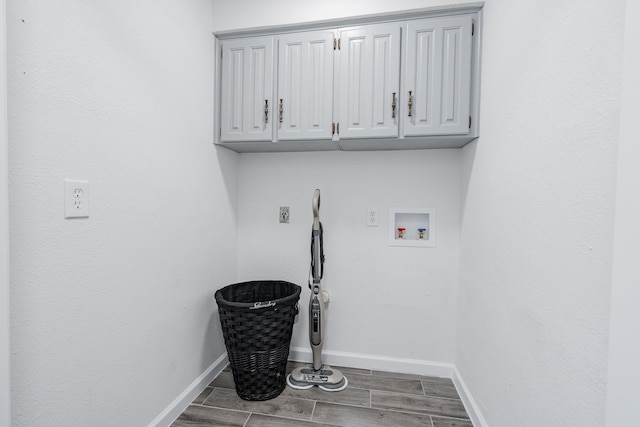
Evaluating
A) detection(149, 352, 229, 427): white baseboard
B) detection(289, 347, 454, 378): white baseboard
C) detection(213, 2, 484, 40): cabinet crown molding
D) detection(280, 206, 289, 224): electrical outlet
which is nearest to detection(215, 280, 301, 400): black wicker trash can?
detection(149, 352, 229, 427): white baseboard

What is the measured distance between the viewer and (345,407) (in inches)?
63.7

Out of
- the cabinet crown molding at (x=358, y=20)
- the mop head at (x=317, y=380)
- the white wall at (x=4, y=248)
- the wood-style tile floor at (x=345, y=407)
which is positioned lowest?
the wood-style tile floor at (x=345, y=407)

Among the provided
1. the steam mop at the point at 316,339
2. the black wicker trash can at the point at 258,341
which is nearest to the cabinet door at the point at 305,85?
the steam mop at the point at 316,339

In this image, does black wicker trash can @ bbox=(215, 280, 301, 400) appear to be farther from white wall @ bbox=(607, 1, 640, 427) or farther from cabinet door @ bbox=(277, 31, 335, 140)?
white wall @ bbox=(607, 1, 640, 427)

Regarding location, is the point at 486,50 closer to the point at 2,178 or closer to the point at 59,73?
the point at 59,73

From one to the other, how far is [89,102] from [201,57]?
2.82 ft

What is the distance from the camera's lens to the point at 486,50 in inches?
58.7

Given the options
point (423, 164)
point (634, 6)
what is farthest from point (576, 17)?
point (423, 164)

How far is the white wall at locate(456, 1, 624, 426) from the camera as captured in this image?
69 centimetres

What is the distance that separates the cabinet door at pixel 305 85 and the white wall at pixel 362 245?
34 centimetres

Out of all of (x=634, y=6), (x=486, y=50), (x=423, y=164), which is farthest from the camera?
(x=423, y=164)

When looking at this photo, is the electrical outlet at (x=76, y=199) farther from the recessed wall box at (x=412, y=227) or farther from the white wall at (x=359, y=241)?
the recessed wall box at (x=412, y=227)

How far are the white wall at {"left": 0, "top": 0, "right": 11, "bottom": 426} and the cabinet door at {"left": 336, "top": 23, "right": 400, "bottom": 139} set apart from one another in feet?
4.47

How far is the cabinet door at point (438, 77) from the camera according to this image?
5.19 ft
